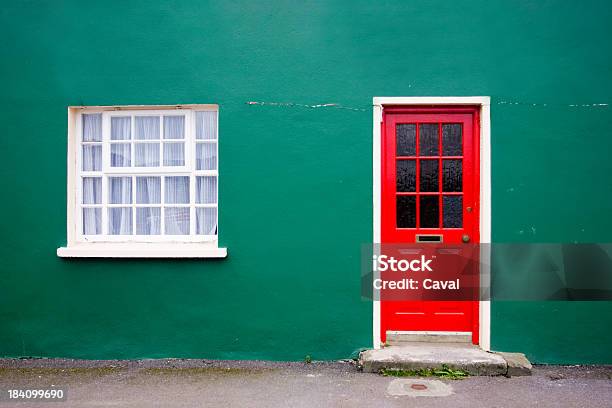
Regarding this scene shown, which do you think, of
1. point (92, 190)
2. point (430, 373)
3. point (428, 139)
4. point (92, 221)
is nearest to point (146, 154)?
point (92, 190)

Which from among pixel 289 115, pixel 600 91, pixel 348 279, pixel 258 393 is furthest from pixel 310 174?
pixel 600 91

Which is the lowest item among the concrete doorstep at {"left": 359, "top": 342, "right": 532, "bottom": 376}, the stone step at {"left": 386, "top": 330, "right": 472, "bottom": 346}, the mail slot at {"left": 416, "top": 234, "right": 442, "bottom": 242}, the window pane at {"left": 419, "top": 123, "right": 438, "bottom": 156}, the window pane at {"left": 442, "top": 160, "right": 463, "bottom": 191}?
the concrete doorstep at {"left": 359, "top": 342, "right": 532, "bottom": 376}

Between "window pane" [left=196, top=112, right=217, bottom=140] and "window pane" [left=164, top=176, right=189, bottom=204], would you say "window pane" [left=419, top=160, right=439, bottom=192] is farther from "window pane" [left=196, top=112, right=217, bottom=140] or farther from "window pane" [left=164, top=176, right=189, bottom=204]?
"window pane" [left=164, top=176, right=189, bottom=204]

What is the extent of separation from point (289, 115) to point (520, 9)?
2.66 m

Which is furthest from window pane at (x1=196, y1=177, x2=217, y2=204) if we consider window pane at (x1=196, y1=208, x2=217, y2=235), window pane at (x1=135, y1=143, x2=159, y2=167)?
window pane at (x1=135, y1=143, x2=159, y2=167)

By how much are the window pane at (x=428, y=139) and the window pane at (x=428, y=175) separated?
108 mm

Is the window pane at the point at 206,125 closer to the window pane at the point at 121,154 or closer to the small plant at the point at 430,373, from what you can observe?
the window pane at the point at 121,154

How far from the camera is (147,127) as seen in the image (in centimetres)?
575

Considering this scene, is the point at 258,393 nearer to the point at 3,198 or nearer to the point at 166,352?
the point at 166,352

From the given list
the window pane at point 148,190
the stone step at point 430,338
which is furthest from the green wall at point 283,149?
the window pane at point 148,190

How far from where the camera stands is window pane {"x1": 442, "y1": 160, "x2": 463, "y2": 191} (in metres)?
5.56

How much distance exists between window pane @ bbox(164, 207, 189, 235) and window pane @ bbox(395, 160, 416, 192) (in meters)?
2.37

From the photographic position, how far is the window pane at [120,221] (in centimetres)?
580

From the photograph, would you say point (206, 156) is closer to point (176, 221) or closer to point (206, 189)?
point (206, 189)
